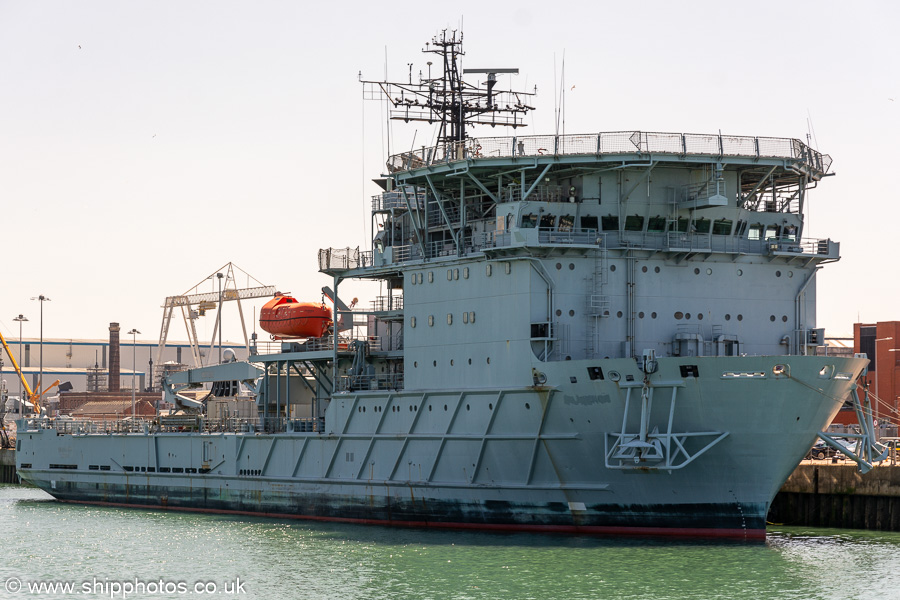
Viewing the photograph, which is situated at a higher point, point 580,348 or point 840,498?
point 580,348

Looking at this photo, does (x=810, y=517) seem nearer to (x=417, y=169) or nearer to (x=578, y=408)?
(x=578, y=408)

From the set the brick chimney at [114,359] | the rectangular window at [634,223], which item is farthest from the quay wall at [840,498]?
the brick chimney at [114,359]

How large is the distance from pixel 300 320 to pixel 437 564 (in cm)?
1531

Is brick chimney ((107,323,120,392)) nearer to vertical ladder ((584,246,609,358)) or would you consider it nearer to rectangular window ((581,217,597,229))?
rectangular window ((581,217,597,229))

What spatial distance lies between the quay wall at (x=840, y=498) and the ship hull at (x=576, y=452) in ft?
17.3

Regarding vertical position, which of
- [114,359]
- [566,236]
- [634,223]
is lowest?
[114,359]

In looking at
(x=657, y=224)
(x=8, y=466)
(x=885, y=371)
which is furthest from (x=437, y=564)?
(x=8, y=466)

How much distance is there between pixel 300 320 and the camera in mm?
43062

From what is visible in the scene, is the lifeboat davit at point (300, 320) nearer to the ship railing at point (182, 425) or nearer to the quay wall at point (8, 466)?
the ship railing at point (182, 425)

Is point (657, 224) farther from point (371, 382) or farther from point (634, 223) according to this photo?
point (371, 382)

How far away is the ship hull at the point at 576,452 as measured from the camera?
30859 mm

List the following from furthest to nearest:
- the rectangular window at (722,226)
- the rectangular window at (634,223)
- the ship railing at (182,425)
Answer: the ship railing at (182,425) < the rectangular window at (722,226) < the rectangular window at (634,223)

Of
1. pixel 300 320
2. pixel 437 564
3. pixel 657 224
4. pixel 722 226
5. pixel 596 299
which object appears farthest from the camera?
pixel 300 320

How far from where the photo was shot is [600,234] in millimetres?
34188
